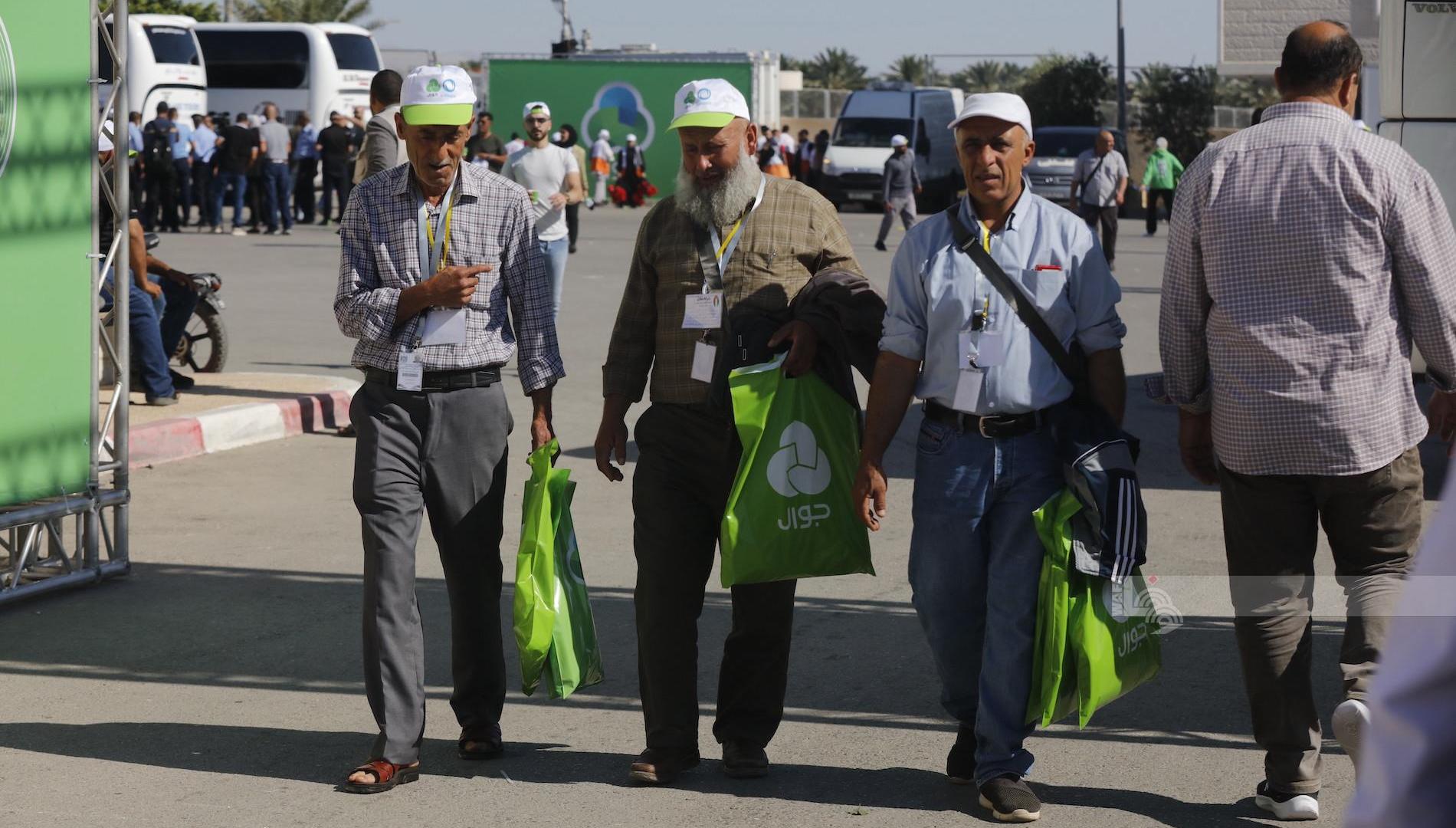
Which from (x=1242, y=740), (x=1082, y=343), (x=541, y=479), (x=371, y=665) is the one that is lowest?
(x=1242, y=740)

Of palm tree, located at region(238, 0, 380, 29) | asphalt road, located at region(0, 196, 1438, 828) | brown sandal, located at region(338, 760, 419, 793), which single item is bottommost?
asphalt road, located at region(0, 196, 1438, 828)

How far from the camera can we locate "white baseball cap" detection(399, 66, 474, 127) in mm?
4656

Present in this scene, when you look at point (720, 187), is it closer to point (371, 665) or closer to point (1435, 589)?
point (371, 665)

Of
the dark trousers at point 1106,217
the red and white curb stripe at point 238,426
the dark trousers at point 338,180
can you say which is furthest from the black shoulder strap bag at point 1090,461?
the dark trousers at point 338,180

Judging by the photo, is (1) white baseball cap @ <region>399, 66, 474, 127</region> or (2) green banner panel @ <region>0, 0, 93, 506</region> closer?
(1) white baseball cap @ <region>399, 66, 474, 127</region>

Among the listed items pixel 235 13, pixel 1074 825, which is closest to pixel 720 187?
pixel 1074 825

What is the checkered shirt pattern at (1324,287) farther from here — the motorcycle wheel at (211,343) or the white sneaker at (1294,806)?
the motorcycle wheel at (211,343)

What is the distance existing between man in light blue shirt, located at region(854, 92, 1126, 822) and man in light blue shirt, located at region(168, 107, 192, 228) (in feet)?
83.1

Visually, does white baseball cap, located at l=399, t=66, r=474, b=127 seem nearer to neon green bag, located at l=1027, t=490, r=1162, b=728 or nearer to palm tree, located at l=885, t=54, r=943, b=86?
neon green bag, located at l=1027, t=490, r=1162, b=728

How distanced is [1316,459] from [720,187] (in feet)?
5.51

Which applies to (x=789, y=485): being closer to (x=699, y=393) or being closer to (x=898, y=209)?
(x=699, y=393)

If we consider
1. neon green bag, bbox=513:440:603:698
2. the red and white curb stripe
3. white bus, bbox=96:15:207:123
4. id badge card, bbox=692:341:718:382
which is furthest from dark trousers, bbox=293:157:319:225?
id badge card, bbox=692:341:718:382

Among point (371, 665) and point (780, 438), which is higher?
point (780, 438)

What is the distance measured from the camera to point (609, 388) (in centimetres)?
488
